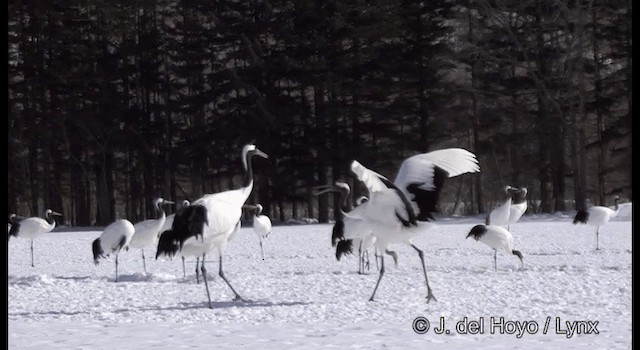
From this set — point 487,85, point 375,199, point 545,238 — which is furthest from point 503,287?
point 487,85

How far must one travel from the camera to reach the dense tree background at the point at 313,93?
94.8 ft

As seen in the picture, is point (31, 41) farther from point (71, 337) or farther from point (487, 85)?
point (71, 337)

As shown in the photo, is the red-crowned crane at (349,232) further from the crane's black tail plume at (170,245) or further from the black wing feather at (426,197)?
the crane's black tail plume at (170,245)

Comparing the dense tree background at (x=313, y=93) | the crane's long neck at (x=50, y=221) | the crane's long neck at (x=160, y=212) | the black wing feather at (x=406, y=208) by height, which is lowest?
the crane's long neck at (x=50, y=221)

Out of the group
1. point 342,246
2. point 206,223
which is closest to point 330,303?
point 206,223

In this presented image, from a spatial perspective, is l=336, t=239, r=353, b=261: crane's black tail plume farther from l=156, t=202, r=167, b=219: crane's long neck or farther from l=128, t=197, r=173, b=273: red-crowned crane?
l=156, t=202, r=167, b=219: crane's long neck

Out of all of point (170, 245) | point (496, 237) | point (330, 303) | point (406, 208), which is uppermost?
point (406, 208)

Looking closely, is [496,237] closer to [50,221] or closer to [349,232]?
[349,232]

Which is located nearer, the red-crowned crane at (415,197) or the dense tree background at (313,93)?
the red-crowned crane at (415,197)

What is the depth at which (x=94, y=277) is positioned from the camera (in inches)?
487

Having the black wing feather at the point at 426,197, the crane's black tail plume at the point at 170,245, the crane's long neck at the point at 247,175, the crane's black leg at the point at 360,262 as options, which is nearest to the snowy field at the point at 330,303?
the crane's black leg at the point at 360,262

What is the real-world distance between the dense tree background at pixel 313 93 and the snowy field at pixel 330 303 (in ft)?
47.9

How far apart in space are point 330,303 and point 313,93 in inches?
960

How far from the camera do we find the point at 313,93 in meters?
32.8
